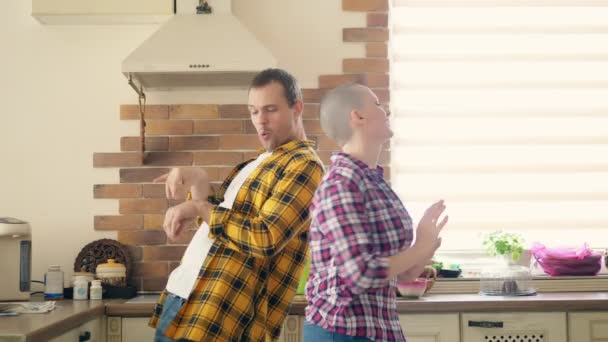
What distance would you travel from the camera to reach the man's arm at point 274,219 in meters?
2.07

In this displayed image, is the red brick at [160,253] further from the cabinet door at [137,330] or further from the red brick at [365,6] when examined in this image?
the red brick at [365,6]

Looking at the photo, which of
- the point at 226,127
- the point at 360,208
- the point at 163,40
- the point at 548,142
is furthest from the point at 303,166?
the point at 548,142

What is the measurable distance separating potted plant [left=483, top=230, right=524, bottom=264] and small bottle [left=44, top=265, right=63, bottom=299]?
6.13 feet

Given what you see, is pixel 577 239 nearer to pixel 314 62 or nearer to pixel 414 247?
pixel 314 62

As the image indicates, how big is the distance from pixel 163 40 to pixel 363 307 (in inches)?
74.5

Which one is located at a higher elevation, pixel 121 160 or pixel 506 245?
pixel 121 160

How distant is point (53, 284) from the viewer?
3.49 m

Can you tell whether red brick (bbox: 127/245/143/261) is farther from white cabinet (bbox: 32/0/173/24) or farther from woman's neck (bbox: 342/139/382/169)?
woman's neck (bbox: 342/139/382/169)

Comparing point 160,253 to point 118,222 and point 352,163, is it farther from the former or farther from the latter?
point 352,163

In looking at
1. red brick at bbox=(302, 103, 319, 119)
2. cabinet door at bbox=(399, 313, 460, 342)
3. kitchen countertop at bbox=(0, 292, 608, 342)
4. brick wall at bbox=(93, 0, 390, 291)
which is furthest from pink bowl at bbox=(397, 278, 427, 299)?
red brick at bbox=(302, 103, 319, 119)

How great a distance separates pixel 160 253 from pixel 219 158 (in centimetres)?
50

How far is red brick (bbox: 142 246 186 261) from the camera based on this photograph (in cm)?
372

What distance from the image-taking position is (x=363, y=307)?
177cm

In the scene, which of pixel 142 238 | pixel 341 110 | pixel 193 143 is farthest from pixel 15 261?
pixel 341 110
